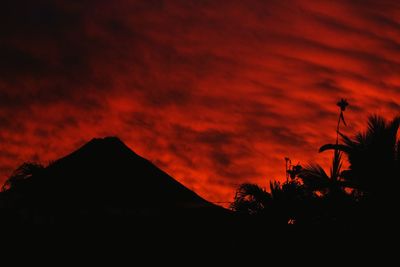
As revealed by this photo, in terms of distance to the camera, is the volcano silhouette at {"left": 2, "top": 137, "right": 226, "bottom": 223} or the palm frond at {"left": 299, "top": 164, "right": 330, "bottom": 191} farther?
the palm frond at {"left": 299, "top": 164, "right": 330, "bottom": 191}

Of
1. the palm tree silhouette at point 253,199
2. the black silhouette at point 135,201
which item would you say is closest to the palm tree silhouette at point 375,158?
the black silhouette at point 135,201

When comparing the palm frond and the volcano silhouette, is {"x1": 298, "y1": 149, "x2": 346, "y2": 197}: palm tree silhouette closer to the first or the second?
the palm frond

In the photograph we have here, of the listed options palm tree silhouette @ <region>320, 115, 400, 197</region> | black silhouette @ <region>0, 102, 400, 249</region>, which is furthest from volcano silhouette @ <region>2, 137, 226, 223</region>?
palm tree silhouette @ <region>320, 115, 400, 197</region>

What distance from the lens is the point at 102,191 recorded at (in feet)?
31.7

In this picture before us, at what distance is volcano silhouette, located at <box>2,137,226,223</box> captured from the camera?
9.10 metres

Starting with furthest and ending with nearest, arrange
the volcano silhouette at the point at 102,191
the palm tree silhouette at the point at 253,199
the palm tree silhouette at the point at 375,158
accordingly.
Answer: the palm tree silhouette at the point at 253,199 → the palm tree silhouette at the point at 375,158 → the volcano silhouette at the point at 102,191

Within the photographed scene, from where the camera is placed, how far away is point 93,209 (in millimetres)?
9148

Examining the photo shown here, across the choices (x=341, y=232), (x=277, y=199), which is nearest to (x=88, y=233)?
(x=341, y=232)

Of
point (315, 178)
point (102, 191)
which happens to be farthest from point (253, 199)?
point (102, 191)

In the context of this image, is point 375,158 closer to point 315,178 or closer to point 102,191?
point 315,178

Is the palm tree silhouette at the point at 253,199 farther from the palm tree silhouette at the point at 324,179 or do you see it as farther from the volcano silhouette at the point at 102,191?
the volcano silhouette at the point at 102,191

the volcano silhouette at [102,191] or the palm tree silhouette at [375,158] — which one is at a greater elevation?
the palm tree silhouette at [375,158]

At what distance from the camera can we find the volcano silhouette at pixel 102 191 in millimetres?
9102

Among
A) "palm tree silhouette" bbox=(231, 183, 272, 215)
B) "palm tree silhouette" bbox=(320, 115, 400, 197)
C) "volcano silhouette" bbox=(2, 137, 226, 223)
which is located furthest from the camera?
"palm tree silhouette" bbox=(231, 183, 272, 215)
